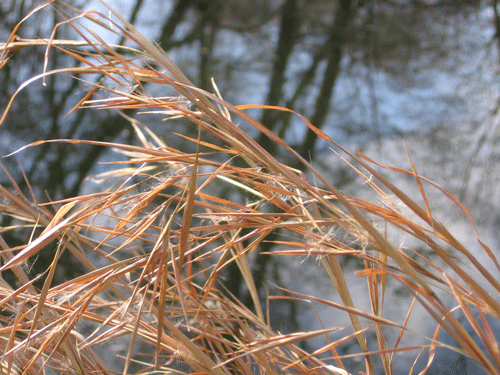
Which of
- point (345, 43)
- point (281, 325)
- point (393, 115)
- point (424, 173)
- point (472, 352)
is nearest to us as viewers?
point (472, 352)

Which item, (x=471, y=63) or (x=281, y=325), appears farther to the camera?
(x=471, y=63)

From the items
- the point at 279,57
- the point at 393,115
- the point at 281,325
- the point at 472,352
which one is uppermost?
the point at 279,57

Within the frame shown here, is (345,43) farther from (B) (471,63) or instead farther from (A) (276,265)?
Answer: (A) (276,265)

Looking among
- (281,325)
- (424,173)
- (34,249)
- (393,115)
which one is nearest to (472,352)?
(34,249)

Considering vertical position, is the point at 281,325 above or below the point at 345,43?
below

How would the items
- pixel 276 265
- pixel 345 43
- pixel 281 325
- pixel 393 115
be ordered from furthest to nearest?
pixel 345 43
pixel 393 115
pixel 276 265
pixel 281 325

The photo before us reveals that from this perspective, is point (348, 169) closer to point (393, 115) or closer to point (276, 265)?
point (393, 115)

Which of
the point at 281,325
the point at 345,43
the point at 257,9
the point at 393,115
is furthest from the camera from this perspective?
the point at 257,9

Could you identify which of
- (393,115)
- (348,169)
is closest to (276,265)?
(348,169)

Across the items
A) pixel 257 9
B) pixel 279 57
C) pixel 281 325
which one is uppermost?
pixel 257 9

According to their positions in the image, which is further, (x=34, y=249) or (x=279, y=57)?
(x=279, y=57)
